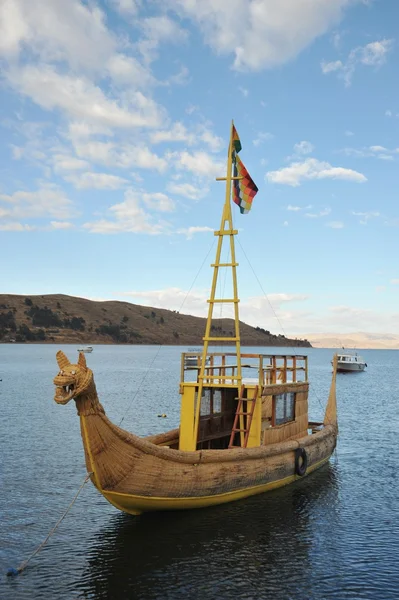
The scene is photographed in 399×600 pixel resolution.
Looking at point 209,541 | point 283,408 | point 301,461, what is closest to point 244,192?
point 283,408

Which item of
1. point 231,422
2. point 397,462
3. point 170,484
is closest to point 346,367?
point 397,462

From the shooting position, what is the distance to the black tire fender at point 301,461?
2270 centimetres

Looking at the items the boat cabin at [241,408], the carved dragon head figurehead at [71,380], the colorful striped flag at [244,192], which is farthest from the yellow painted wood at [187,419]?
the colorful striped flag at [244,192]

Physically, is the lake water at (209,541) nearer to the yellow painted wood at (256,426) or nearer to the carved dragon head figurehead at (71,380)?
the yellow painted wood at (256,426)

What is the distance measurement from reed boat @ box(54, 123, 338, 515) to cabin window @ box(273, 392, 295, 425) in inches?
1.7

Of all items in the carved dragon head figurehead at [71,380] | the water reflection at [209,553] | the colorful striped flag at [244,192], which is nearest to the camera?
the water reflection at [209,553]

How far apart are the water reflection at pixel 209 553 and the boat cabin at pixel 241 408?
275 cm

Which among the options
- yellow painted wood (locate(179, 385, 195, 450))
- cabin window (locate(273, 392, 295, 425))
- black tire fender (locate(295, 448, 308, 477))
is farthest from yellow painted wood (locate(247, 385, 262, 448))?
black tire fender (locate(295, 448, 308, 477))

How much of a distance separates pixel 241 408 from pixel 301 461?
13.3ft

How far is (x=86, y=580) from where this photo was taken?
1455cm

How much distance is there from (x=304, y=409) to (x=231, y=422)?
4.19m

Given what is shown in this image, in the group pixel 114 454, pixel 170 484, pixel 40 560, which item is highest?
pixel 114 454

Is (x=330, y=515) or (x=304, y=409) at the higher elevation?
(x=304, y=409)

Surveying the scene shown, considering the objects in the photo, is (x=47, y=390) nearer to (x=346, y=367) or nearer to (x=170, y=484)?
(x=170, y=484)
